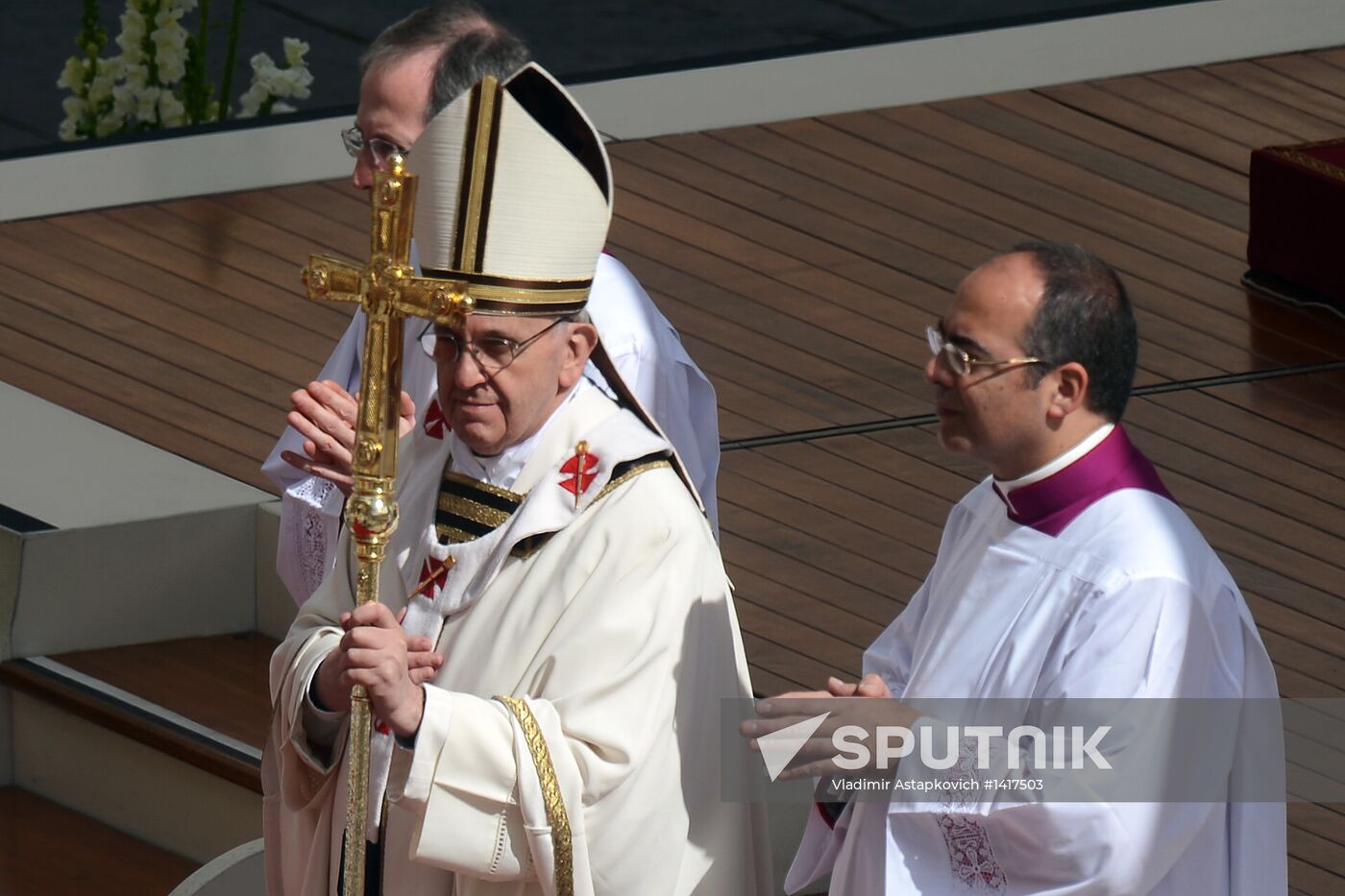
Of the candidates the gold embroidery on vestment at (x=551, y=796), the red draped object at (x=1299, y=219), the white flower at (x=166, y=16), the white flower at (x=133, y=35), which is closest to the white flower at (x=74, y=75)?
the white flower at (x=133, y=35)

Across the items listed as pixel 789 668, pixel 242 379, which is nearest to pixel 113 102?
pixel 242 379

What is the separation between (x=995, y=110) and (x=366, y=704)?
5319mm

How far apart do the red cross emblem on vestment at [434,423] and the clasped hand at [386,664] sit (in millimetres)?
445

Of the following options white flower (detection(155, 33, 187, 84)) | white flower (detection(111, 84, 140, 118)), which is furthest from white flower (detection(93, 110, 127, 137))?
white flower (detection(155, 33, 187, 84))

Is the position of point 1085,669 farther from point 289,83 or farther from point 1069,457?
point 289,83

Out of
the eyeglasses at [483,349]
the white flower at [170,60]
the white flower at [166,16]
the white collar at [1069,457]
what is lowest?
the white flower at [170,60]

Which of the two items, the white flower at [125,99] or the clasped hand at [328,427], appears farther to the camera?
the white flower at [125,99]

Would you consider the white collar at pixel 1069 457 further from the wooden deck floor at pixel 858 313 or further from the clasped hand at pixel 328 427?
the wooden deck floor at pixel 858 313

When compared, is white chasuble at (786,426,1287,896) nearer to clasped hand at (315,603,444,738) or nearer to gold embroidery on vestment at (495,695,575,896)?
gold embroidery on vestment at (495,695,575,896)

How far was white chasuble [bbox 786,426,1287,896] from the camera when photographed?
3406mm

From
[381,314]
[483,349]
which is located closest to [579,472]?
[483,349]

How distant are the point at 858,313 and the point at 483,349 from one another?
368 centimetres

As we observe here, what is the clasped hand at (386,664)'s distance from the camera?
Result: 3295mm

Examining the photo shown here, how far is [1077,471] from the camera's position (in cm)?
354
